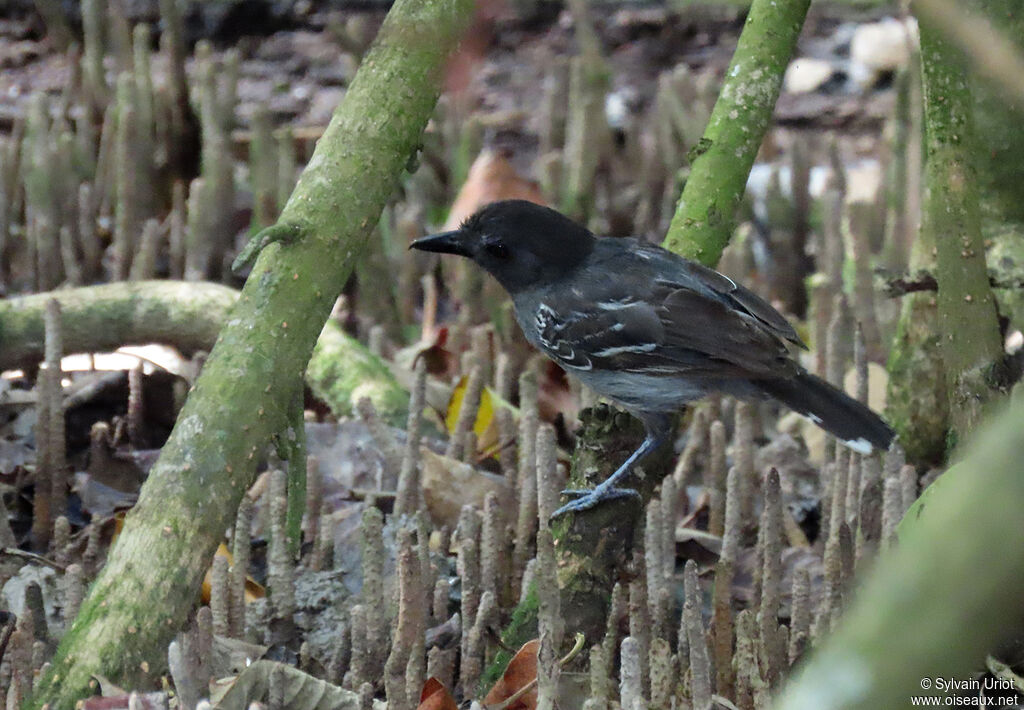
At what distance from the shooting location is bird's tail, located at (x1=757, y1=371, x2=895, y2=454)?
3.43 metres

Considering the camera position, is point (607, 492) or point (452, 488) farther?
point (452, 488)

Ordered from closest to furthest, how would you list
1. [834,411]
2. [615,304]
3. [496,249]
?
[834,411] → [615,304] → [496,249]

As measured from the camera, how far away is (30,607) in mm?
2643

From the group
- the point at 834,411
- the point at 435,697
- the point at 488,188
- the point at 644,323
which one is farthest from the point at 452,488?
the point at 488,188

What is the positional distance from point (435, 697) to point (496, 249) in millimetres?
1778

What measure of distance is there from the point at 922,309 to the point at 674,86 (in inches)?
120

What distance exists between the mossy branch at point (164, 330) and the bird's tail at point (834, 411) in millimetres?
1276

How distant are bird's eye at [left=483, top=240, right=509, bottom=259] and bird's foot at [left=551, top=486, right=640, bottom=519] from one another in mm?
1177

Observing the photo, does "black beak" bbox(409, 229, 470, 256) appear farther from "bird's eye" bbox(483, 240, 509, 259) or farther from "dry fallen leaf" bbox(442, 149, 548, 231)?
"dry fallen leaf" bbox(442, 149, 548, 231)

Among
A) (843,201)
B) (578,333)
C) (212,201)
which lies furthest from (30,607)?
(843,201)

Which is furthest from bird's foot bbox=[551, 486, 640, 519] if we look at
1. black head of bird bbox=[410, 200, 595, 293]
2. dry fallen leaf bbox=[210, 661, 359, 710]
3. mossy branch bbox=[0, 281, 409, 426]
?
mossy branch bbox=[0, 281, 409, 426]

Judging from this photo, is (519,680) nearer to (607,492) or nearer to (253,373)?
(607,492)

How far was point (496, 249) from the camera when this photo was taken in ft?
13.1

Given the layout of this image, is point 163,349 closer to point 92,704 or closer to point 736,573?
point 736,573
